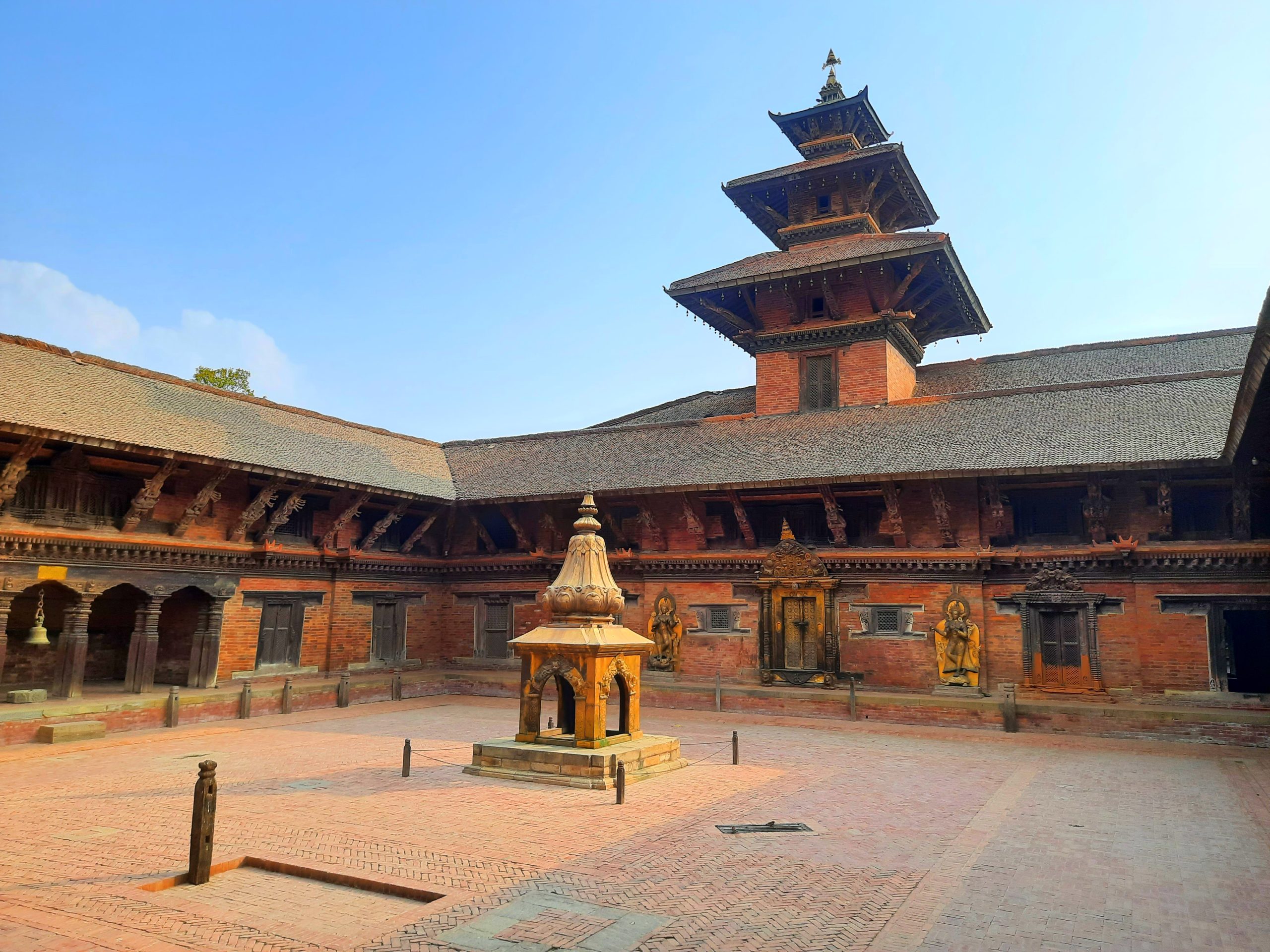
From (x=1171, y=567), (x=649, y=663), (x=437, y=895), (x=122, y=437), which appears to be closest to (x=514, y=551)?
(x=649, y=663)

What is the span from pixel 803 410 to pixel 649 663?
8571 millimetres

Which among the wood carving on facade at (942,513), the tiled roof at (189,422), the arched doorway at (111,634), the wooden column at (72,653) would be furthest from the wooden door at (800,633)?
the arched doorway at (111,634)

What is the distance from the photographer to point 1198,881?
7.64 metres

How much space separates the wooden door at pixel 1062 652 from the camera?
17.8 m

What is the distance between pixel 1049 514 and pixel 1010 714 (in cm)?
442

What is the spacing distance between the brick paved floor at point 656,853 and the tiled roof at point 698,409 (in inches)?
610

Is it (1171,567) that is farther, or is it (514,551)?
(514,551)

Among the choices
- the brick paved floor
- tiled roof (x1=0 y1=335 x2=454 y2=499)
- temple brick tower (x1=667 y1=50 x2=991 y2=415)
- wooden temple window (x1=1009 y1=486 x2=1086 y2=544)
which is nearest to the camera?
the brick paved floor

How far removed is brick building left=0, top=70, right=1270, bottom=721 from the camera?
55.4 feet

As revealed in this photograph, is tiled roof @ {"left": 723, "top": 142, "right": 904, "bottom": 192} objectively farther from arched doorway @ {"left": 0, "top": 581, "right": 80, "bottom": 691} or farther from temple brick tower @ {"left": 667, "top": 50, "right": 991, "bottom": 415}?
arched doorway @ {"left": 0, "top": 581, "right": 80, "bottom": 691}

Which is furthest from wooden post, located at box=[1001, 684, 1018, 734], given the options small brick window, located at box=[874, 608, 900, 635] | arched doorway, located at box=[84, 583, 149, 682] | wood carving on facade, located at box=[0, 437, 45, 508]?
arched doorway, located at box=[84, 583, 149, 682]

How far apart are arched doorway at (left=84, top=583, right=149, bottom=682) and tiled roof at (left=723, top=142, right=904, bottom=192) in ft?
72.7

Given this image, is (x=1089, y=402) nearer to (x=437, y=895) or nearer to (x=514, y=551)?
(x=514, y=551)

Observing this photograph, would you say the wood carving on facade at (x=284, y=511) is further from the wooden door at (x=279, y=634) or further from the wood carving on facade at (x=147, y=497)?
the wood carving on facade at (x=147, y=497)
